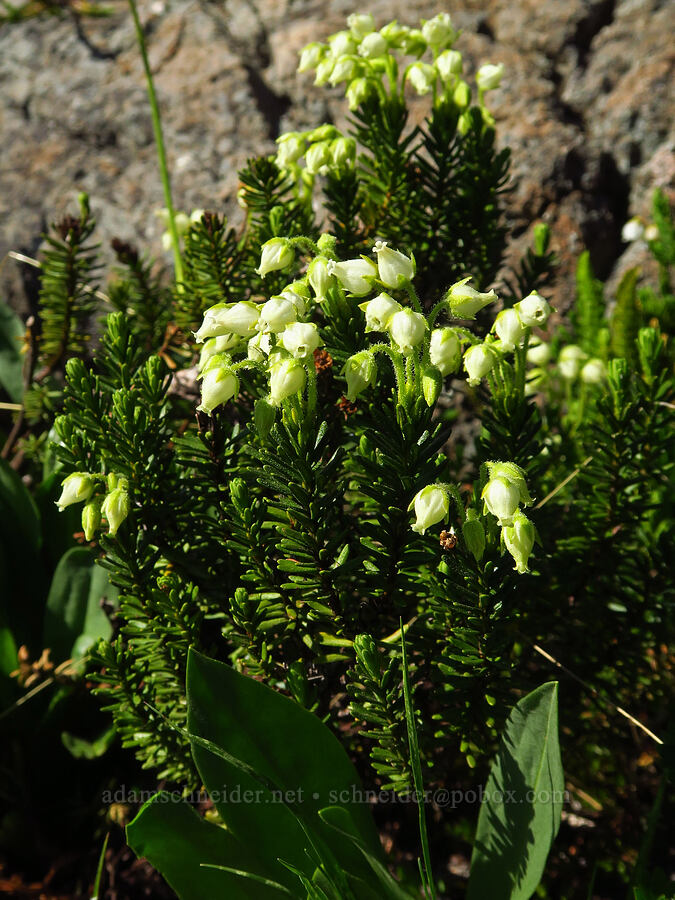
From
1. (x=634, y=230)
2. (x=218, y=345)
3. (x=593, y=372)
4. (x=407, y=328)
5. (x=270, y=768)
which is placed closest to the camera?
(x=407, y=328)

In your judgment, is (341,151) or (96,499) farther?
(341,151)

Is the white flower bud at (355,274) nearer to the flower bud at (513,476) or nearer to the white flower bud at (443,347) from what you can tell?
the white flower bud at (443,347)

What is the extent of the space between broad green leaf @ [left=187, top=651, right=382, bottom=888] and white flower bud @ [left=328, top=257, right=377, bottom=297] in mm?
455

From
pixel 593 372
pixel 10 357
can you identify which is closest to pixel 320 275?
pixel 593 372

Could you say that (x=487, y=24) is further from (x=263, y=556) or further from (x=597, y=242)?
(x=263, y=556)

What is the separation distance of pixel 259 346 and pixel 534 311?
32 cm

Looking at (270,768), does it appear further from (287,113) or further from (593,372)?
(287,113)

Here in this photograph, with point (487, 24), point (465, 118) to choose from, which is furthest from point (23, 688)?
point (487, 24)

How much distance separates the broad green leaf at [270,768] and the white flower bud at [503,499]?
0.35 metres

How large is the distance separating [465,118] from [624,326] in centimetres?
78

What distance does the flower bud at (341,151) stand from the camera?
1120mm

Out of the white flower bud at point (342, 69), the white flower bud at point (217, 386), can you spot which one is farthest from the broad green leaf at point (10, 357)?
the white flower bud at point (217, 386)

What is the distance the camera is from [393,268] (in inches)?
30.4

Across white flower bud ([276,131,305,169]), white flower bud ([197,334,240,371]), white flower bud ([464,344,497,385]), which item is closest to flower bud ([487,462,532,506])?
white flower bud ([464,344,497,385])
